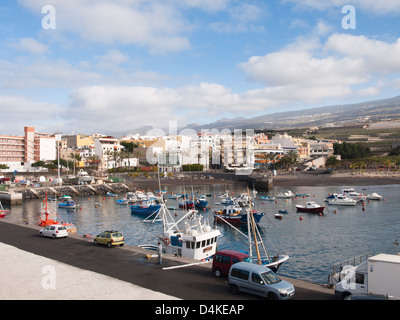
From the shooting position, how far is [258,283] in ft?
51.2

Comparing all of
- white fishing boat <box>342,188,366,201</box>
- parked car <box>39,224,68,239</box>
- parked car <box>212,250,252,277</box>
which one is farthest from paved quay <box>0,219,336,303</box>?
white fishing boat <box>342,188,366,201</box>

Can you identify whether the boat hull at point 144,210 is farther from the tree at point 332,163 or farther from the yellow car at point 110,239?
the tree at point 332,163

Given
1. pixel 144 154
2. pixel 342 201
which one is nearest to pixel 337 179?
pixel 342 201

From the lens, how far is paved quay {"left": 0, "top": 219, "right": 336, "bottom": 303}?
16250 mm

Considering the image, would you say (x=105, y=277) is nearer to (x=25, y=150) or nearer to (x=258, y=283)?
(x=258, y=283)

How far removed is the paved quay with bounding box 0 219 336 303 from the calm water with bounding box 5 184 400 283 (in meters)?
10.4

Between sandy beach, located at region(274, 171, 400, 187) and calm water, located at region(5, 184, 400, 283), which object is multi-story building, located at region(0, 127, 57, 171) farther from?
sandy beach, located at region(274, 171, 400, 187)

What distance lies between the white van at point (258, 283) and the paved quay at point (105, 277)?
0.41 meters

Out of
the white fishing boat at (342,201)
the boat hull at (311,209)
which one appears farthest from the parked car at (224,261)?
the white fishing boat at (342,201)

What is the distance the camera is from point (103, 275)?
19.1 meters

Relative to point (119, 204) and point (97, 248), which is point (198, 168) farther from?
point (97, 248)

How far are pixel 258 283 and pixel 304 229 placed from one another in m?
31.6

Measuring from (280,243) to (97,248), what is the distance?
1954 centimetres

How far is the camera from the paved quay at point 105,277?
1625 centimetres
